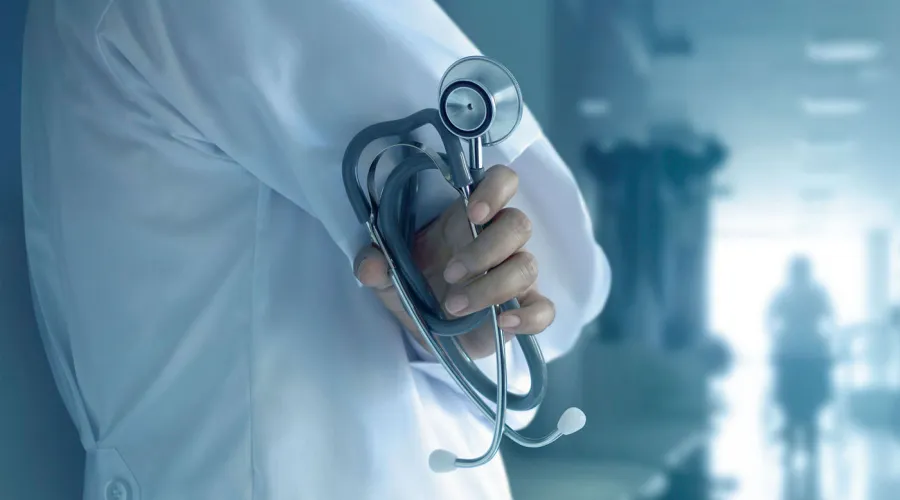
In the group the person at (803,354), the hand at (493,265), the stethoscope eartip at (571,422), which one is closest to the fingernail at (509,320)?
the hand at (493,265)

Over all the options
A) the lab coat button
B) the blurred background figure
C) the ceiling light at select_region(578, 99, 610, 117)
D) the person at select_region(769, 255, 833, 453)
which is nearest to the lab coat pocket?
the lab coat button

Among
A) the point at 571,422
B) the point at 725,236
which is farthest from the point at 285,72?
the point at 725,236

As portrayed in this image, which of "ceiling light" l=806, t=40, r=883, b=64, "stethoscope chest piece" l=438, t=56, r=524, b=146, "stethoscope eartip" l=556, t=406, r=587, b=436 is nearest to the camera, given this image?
"stethoscope chest piece" l=438, t=56, r=524, b=146

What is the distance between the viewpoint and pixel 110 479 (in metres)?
0.67

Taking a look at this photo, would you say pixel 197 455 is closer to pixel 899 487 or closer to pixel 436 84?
pixel 436 84

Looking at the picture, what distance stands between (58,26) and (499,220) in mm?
402

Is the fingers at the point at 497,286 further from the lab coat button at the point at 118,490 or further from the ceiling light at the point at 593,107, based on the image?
the ceiling light at the point at 593,107

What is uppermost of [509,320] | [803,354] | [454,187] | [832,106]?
[832,106]

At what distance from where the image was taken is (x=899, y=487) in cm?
132

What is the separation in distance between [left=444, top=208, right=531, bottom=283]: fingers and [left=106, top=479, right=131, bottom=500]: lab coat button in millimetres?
385

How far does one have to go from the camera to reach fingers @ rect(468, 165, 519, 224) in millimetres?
504

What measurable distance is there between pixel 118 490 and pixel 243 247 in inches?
10.1

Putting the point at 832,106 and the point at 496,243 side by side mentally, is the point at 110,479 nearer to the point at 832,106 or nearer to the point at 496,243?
the point at 496,243

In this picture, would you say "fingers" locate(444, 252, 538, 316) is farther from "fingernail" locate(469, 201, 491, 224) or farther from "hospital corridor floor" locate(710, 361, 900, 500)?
"hospital corridor floor" locate(710, 361, 900, 500)
